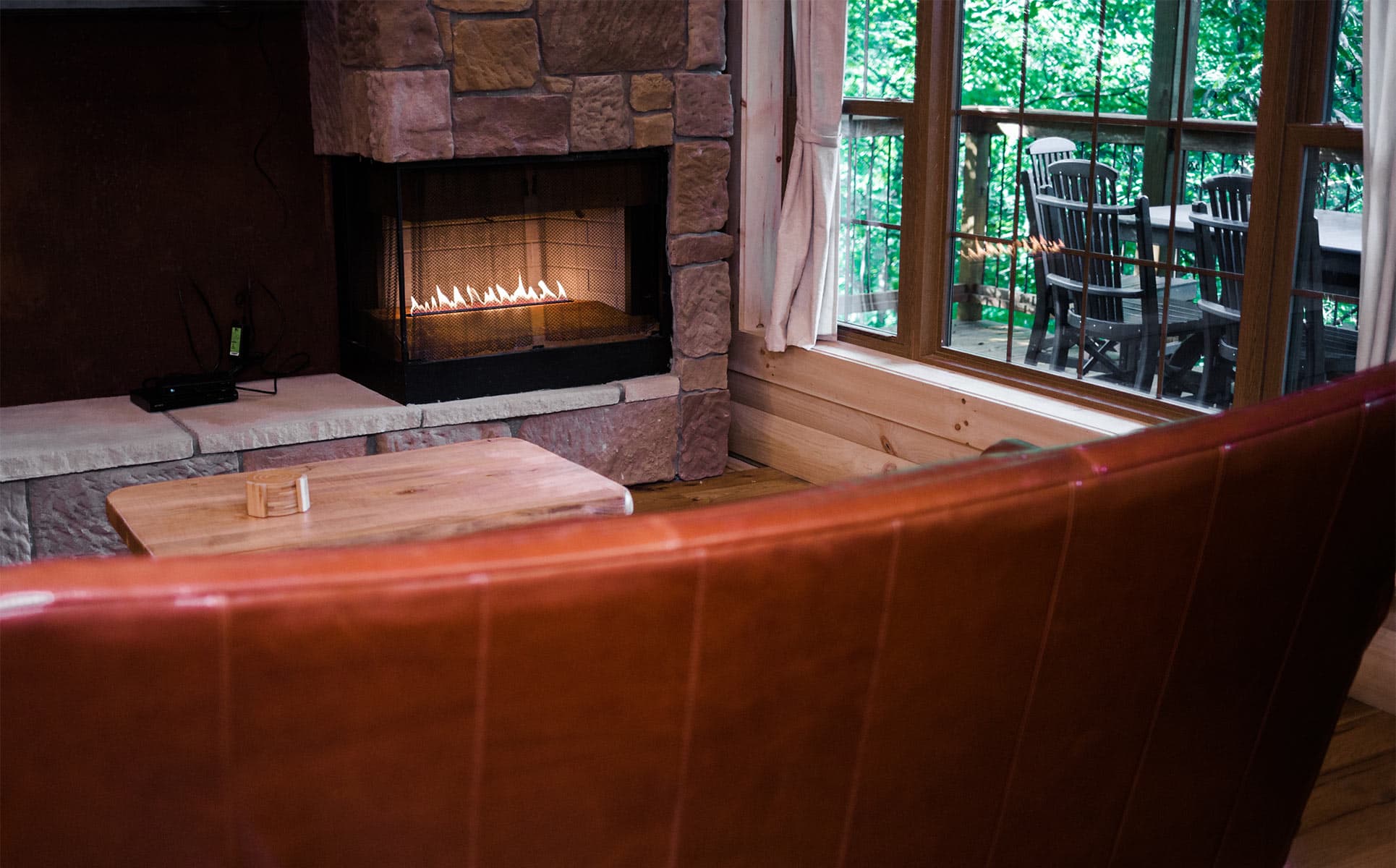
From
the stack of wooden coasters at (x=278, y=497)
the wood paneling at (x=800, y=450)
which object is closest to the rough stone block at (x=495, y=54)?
the wood paneling at (x=800, y=450)

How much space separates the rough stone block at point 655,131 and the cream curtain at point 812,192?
0.40 meters

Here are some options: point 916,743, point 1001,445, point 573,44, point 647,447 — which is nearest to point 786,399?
point 647,447

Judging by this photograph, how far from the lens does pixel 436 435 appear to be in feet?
13.0

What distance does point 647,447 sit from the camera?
4371 mm

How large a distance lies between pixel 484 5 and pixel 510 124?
343 mm

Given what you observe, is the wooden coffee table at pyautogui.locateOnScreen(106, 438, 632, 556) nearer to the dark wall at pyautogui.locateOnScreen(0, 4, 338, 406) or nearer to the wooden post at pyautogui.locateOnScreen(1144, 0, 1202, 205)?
the dark wall at pyautogui.locateOnScreen(0, 4, 338, 406)

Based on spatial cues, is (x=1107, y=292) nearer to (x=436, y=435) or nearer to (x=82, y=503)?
(x=436, y=435)

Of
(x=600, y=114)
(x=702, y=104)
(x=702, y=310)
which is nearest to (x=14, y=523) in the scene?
(x=600, y=114)

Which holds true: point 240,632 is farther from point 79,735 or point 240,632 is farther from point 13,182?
point 13,182

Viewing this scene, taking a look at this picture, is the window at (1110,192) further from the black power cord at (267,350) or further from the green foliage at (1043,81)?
the black power cord at (267,350)

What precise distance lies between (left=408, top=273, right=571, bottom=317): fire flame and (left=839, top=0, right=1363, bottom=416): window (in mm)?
975

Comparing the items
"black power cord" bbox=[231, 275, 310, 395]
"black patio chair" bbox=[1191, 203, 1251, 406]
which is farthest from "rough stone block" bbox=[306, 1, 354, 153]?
"black patio chair" bbox=[1191, 203, 1251, 406]

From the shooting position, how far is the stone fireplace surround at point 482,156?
11.6 ft

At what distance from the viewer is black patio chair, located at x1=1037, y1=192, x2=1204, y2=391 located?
3.34 m
